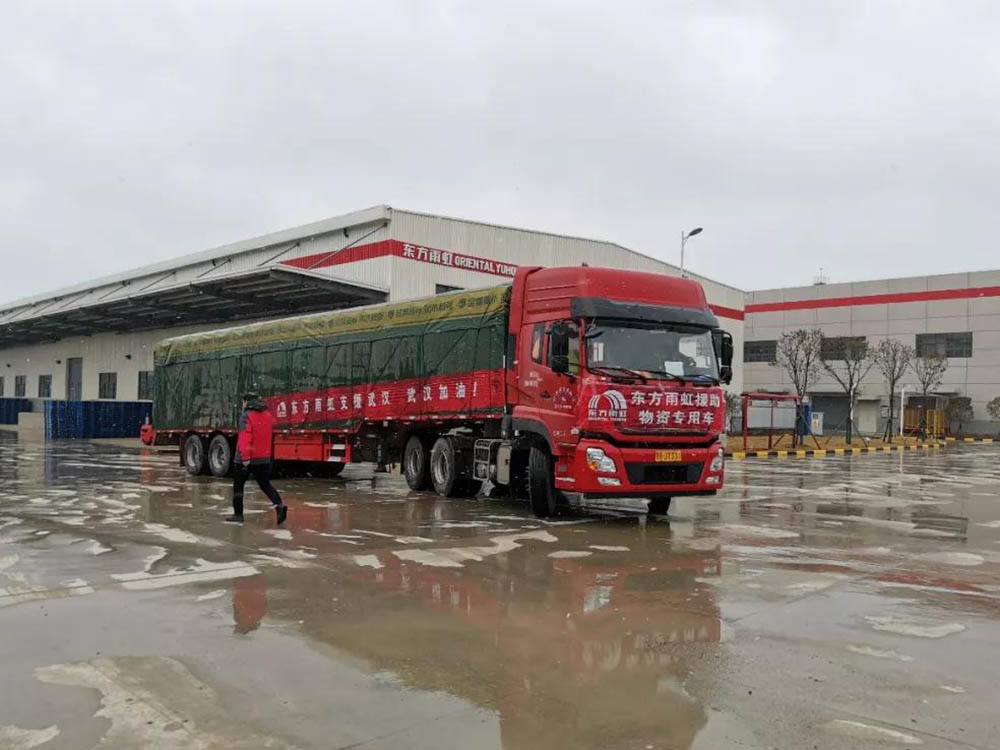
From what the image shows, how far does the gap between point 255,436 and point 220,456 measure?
861 centimetres

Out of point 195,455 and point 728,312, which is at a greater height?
point 728,312

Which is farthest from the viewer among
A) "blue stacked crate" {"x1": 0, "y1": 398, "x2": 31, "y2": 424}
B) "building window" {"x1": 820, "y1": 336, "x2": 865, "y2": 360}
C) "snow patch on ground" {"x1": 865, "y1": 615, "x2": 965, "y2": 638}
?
"blue stacked crate" {"x1": 0, "y1": 398, "x2": 31, "y2": 424}

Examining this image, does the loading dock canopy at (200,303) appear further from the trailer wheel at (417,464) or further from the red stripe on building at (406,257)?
the trailer wheel at (417,464)

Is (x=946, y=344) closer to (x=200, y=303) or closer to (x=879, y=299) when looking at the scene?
(x=879, y=299)

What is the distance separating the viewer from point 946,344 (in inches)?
2135

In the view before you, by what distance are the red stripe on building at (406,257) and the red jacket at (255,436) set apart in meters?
17.9

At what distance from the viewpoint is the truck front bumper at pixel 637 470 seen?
1071cm

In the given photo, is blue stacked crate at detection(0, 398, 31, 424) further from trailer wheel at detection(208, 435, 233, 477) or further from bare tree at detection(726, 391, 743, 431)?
bare tree at detection(726, 391, 743, 431)

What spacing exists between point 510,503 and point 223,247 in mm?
27051

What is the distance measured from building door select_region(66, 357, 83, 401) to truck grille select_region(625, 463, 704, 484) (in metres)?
45.9

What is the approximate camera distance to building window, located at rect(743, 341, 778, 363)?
61.0m

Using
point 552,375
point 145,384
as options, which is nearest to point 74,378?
point 145,384

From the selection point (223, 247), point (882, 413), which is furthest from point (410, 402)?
point (882, 413)

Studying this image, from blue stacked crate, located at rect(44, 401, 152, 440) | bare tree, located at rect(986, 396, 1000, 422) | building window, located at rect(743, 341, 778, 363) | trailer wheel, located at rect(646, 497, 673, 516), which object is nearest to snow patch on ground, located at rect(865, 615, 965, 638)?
trailer wheel, located at rect(646, 497, 673, 516)
